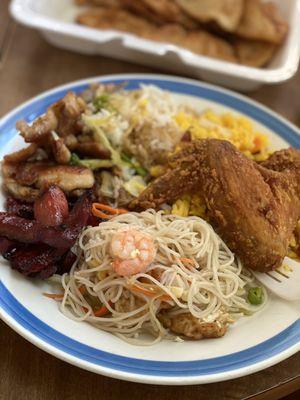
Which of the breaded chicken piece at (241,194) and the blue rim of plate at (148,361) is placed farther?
the breaded chicken piece at (241,194)

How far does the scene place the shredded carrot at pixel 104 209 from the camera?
2.20 m

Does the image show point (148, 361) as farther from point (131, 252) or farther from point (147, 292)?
point (131, 252)

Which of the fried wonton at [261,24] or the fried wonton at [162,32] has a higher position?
the fried wonton at [261,24]

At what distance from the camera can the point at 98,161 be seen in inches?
97.2

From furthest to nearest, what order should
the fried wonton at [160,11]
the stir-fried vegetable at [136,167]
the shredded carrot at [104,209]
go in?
the fried wonton at [160,11] → the stir-fried vegetable at [136,167] → the shredded carrot at [104,209]

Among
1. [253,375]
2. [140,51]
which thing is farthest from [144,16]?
[253,375]

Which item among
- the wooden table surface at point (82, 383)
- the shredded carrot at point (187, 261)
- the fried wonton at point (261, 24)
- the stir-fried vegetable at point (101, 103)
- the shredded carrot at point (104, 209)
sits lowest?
the wooden table surface at point (82, 383)

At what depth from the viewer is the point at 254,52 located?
10.9 ft

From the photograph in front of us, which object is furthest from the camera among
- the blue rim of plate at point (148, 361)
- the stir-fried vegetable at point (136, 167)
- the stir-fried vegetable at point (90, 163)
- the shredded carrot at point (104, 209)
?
the stir-fried vegetable at point (136, 167)

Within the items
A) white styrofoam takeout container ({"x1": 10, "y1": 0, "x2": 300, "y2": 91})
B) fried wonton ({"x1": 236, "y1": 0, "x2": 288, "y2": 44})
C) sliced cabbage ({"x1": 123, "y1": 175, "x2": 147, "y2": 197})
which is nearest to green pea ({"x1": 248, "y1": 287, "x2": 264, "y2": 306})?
sliced cabbage ({"x1": 123, "y1": 175, "x2": 147, "y2": 197})

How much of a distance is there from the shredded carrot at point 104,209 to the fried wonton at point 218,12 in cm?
164

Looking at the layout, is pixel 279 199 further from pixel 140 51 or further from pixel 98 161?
pixel 140 51

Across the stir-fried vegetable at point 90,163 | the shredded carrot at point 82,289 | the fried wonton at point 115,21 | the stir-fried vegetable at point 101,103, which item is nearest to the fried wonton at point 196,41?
the fried wonton at point 115,21

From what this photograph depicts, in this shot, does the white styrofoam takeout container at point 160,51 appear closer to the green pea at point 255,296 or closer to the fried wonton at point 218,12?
the fried wonton at point 218,12
